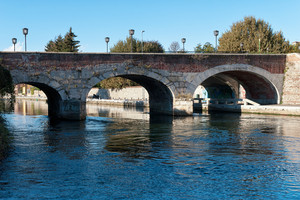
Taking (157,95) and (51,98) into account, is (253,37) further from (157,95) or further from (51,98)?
(51,98)

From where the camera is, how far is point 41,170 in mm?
11930

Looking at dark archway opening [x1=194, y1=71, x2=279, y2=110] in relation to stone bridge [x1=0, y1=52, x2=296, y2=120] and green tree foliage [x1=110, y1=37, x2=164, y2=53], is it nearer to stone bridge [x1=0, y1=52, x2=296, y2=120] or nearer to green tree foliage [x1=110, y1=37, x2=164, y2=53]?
stone bridge [x1=0, y1=52, x2=296, y2=120]

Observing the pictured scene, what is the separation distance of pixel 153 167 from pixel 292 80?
27.0 meters

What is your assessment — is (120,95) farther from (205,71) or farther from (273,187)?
(273,187)

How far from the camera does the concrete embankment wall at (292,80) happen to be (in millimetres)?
35031

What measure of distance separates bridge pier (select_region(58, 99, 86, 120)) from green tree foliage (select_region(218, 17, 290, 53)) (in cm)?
3430

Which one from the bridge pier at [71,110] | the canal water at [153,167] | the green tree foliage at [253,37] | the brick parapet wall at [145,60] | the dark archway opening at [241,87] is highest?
the green tree foliage at [253,37]

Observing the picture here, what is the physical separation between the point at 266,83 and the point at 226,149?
22869mm

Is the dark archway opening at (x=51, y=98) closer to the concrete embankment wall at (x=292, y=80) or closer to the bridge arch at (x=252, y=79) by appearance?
the bridge arch at (x=252, y=79)

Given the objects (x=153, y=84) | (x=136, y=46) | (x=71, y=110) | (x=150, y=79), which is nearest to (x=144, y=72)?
(x=150, y=79)

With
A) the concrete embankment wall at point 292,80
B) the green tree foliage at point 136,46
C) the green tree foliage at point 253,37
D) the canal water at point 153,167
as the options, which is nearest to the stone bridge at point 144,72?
the concrete embankment wall at point 292,80

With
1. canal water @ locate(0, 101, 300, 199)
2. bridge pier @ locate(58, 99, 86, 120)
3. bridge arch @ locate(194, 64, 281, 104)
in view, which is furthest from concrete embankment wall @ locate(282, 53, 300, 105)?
bridge pier @ locate(58, 99, 86, 120)

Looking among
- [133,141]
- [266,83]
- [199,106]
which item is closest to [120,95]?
[199,106]

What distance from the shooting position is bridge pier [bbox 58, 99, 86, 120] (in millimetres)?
28820
